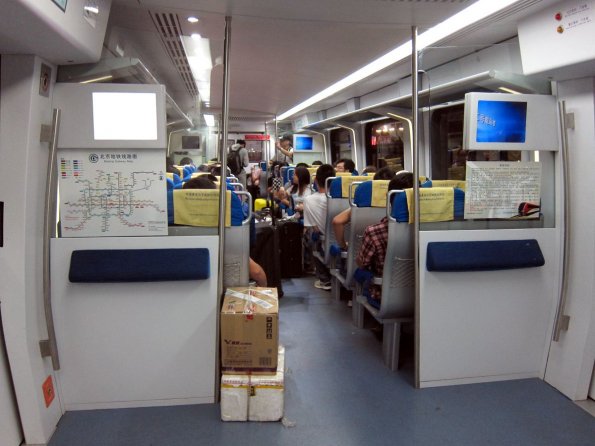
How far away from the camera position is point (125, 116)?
254cm

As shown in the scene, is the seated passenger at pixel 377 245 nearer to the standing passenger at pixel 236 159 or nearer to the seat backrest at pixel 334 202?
the seat backrest at pixel 334 202

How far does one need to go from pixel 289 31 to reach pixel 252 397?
2.51m

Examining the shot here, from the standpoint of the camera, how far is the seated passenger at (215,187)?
3275mm

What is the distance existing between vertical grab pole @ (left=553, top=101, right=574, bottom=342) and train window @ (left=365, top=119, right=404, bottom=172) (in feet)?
→ 15.2

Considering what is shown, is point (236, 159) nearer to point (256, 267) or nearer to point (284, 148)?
point (284, 148)

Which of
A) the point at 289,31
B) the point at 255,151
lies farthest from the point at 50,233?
the point at 255,151

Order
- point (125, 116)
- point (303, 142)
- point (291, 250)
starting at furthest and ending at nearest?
point (303, 142) → point (291, 250) → point (125, 116)

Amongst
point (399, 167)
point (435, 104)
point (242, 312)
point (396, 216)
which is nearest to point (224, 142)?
point (242, 312)

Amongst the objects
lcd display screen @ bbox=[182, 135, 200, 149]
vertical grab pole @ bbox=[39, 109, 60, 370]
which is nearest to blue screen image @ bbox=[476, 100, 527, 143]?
vertical grab pole @ bbox=[39, 109, 60, 370]

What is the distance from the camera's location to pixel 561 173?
117 inches

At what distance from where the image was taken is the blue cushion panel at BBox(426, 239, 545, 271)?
9.57 feet

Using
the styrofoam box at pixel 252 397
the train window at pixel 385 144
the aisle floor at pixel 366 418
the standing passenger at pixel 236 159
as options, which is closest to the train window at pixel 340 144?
the train window at pixel 385 144

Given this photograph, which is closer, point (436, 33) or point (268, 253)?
point (436, 33)

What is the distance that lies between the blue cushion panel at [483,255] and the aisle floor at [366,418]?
91 centimetres
